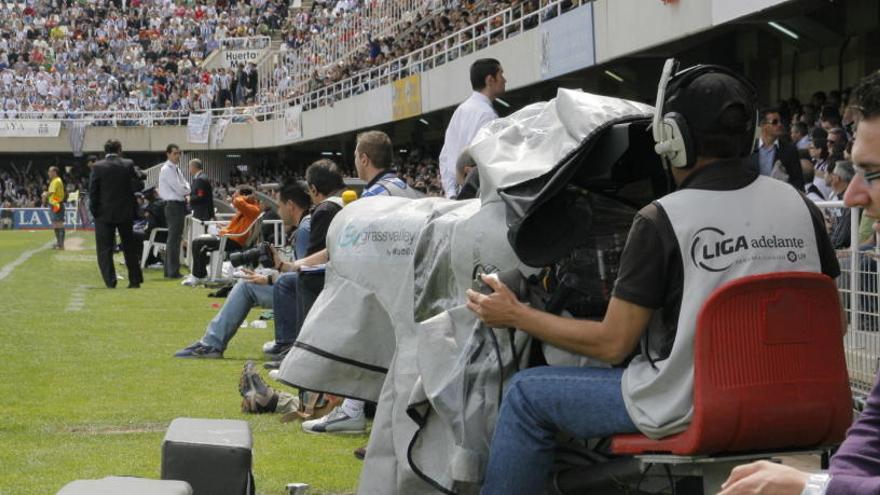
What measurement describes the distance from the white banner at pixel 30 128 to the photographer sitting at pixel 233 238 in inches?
1588

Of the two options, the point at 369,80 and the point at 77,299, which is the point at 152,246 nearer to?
the point at 77,299

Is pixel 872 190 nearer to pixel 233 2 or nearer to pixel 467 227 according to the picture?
pixel 467 227

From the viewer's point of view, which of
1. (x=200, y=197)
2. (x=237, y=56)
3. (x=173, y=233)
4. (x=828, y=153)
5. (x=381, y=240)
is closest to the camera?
(x=381, y=240)

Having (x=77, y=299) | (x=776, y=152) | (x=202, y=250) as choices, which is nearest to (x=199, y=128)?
(x=202, y=250)

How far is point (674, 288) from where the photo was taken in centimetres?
389

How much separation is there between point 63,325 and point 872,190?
1156 cm

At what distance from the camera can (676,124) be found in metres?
3.97

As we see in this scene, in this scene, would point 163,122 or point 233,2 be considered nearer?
point 163,122

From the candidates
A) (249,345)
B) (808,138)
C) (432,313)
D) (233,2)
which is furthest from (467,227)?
(233,2)

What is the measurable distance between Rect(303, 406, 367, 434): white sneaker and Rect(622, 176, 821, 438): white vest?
12.1 ft

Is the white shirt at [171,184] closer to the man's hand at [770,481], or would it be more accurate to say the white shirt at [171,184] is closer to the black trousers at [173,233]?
the black trousers at [173,233]

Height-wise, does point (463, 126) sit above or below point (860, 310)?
above

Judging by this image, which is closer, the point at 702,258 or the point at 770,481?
the point at 770,481

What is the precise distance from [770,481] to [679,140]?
4.62 feet
